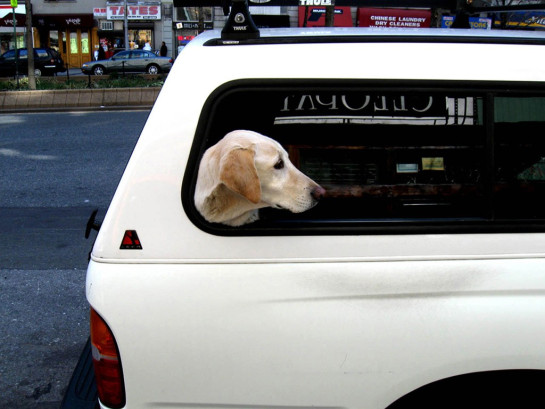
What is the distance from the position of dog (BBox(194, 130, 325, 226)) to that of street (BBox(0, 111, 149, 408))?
2.22 meters

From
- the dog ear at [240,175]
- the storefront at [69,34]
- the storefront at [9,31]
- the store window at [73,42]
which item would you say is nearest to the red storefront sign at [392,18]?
the storefront at [69,34]

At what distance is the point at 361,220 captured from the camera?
186cm

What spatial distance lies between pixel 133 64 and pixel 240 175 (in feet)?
100

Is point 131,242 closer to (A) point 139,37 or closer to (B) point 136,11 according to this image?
(B) point 136,11

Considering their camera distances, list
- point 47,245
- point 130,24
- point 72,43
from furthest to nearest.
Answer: point 72,43, point 130,24, point 47,245

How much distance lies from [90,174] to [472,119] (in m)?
7.80

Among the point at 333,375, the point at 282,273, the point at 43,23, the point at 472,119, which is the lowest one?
the point at 333,375

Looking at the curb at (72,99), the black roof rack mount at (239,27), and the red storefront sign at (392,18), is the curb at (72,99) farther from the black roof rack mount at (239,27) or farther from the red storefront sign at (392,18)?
the red storefront sign at (392,18)

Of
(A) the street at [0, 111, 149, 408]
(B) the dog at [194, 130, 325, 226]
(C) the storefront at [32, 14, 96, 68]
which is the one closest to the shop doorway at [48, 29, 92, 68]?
Result: (C) the storefront at [32, 14, 96, 68]

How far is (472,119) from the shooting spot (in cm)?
200

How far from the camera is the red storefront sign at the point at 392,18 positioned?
3117 centimetres

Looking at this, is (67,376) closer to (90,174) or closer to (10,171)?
(90,174)

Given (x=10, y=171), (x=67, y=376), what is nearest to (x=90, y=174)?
(x=10, y=171)

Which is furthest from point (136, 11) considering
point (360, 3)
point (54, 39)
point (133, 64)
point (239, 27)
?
point (239, 27)
